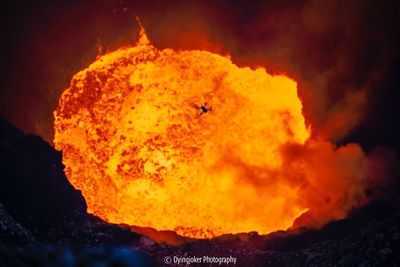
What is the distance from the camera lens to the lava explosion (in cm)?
2573

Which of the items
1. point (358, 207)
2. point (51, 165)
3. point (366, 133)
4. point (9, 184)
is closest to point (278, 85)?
point (366, 133)

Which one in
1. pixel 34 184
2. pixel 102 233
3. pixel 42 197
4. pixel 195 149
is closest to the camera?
pixel 102 233

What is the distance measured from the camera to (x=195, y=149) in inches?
1085

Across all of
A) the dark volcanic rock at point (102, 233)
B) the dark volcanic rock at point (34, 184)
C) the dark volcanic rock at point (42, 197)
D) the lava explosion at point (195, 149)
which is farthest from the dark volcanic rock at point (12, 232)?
the lava explosion at point (195, 149)

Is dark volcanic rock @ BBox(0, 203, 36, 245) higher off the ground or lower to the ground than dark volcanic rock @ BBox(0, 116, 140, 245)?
lower

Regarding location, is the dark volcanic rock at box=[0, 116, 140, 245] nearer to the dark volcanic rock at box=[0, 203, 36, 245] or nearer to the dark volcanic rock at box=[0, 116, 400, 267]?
the dark volcanic rock at box=[0, 116, 400, 267]

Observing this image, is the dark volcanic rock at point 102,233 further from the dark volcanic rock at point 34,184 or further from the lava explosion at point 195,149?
the lava explosion at point 195,149

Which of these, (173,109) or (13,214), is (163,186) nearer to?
(173,109)

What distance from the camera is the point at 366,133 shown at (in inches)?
1107

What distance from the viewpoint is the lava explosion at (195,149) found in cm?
2573

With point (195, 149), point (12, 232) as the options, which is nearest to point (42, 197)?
point (12, 232)

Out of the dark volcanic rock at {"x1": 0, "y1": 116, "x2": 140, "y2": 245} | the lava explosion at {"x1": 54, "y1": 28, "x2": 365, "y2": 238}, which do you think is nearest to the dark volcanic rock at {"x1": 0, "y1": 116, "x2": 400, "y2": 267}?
the dark volcanic rock at {"x1": 0, "y1": 116, "x2": 140, "y2": 245}

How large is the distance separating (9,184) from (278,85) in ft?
52.8

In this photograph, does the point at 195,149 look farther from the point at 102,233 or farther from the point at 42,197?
the point at 42,197
